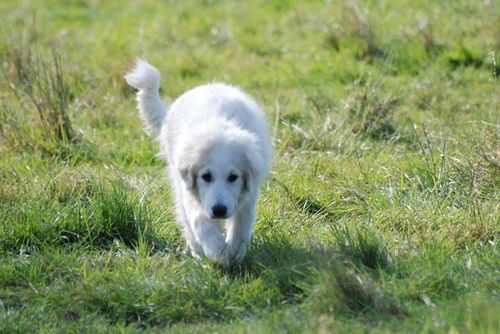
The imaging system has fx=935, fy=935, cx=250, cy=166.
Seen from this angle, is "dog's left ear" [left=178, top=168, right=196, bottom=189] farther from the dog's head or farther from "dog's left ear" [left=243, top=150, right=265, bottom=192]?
"dog's left ear" [left=243, top=150, right=265, bottom=192]

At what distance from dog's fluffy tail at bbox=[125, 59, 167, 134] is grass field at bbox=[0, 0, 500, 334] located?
1.72 ft

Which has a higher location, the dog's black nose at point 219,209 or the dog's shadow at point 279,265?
the dog's black nose at point 219,209

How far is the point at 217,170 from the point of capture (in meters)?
5.61

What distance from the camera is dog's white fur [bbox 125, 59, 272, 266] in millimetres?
5617

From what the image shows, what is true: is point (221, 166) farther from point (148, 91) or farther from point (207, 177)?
point (148, 91)

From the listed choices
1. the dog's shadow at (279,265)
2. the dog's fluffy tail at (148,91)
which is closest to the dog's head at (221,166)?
the dog's shadow at (279,265)

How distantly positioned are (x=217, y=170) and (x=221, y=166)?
0.11 feet

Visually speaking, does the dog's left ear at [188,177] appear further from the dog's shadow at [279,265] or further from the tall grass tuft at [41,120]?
the tall grass tuft at [41,120]

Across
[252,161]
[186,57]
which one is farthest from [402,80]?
[252,161]

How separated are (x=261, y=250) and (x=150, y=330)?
40.1 inches

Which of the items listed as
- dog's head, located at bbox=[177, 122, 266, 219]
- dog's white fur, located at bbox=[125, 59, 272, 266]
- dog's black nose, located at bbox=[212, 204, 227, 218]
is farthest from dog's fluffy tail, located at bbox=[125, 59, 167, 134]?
dog's black nose, located at bbox=[212, 204, 227, 218]

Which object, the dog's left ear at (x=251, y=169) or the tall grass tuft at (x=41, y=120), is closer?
the dog's left ear at (x=251, y=169)

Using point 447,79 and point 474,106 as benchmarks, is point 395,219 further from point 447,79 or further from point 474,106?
point 447,79

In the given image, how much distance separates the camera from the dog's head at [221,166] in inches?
220
